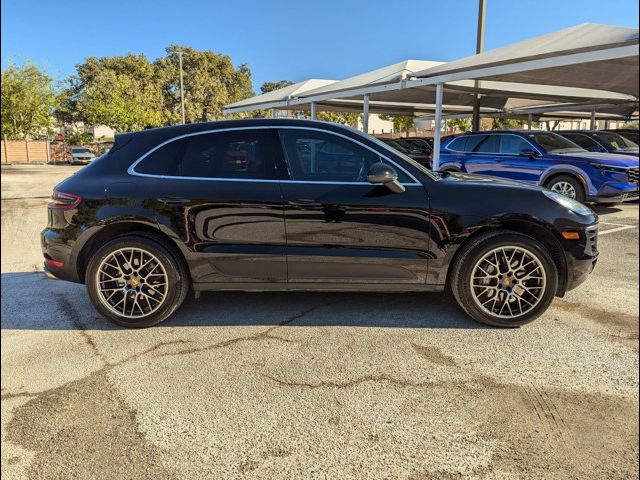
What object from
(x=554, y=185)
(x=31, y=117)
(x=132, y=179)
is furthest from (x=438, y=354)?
(x=31, y=117)

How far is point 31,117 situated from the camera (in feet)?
Result: 123

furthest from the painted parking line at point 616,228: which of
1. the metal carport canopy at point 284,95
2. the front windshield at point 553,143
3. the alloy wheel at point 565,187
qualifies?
the metal carport canopy at point 284,95

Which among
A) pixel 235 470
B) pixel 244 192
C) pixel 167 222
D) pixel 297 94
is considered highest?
pixel 297 94

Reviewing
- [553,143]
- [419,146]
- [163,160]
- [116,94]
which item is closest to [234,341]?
[163,160]

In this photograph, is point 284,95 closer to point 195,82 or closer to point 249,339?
point 249,339

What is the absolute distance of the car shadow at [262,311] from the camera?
4.04 metres

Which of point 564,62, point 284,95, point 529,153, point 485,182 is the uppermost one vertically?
point 284,95

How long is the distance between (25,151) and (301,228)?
130 ft

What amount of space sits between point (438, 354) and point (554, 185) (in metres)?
7.61

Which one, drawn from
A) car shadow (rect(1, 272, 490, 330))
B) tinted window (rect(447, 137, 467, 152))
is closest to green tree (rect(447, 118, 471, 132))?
tinted window (rect(447, 137, 467, 152))

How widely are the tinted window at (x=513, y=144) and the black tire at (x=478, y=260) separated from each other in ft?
23.6

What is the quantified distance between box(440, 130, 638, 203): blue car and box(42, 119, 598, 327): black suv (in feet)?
20.3

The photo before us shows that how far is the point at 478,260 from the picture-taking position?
385 centimetres

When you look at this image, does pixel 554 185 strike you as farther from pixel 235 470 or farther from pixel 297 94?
pixel 297 94
